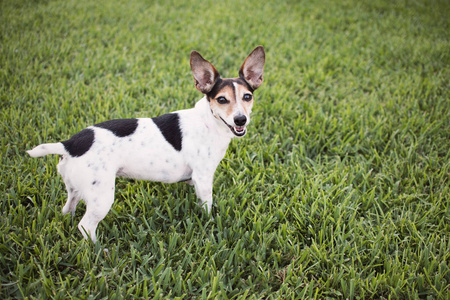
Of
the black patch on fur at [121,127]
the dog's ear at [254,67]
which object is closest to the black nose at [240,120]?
the dog's ear at [254,67]

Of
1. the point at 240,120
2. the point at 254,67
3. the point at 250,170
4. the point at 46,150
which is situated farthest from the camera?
the point at 250,170

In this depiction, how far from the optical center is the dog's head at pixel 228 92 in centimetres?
214

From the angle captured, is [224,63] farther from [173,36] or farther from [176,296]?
[176,296]

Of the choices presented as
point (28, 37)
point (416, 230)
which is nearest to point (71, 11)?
point (28, 37)

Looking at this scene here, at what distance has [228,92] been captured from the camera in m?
2.23

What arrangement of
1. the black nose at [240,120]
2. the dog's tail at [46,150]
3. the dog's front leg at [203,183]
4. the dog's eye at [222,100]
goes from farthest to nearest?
the dog's front leg at [203,183] → the dog's eye at [222,100] → the black nose at [240,120] → the dog's tail at [46,150]

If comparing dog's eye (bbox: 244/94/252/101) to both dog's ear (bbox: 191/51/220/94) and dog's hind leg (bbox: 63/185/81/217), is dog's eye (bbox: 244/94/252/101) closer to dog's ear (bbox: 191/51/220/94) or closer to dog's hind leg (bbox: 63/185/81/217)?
dog's ear (bbox: 191/51/220/94)

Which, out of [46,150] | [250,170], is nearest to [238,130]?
[250,170]

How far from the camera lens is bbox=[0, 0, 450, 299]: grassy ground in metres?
2.03

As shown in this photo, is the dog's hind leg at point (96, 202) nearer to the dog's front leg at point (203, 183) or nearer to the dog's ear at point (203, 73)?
the dog's front leg at point (203, 183)

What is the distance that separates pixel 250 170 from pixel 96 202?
1520 millimetres

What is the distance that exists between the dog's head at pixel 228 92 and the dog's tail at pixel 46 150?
3.42ft

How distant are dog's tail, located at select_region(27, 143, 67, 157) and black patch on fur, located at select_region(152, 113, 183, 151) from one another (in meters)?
0.66

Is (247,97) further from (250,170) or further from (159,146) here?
(250,170)
